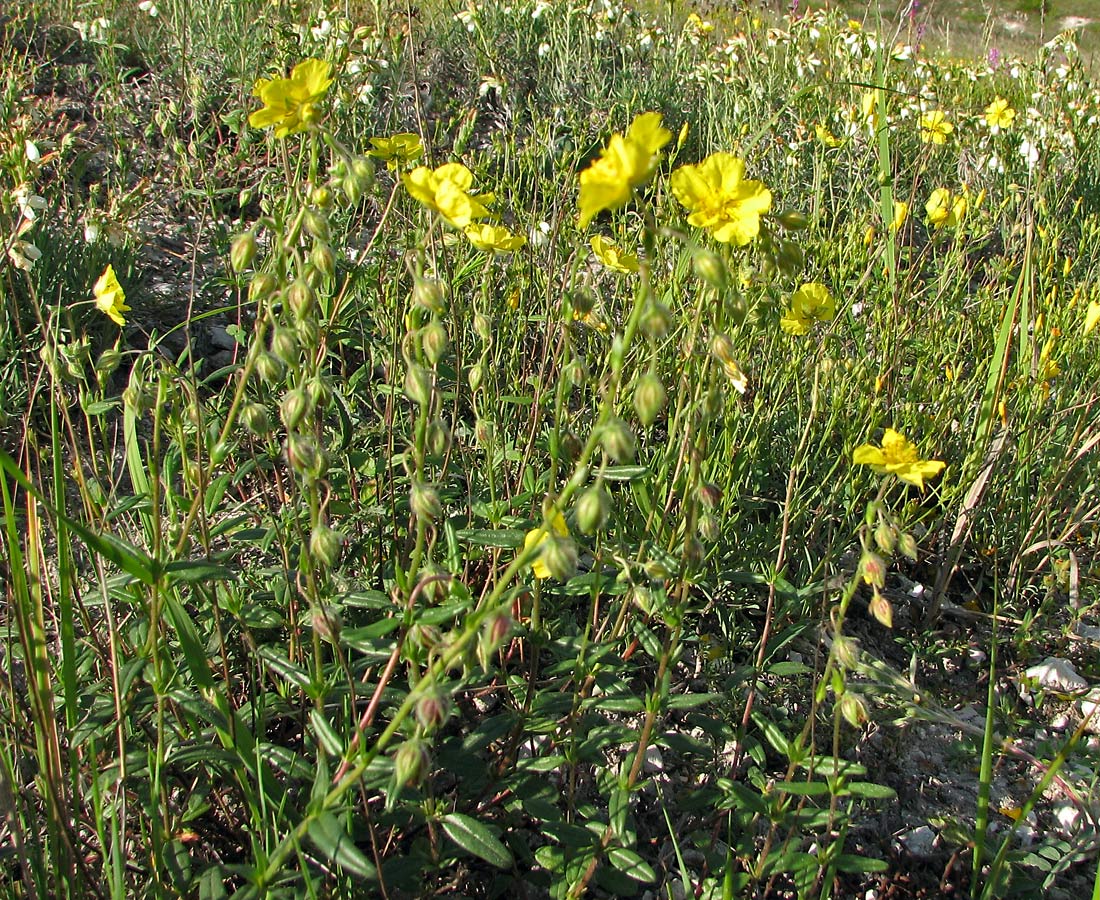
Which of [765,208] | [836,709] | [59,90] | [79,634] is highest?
[765,208]

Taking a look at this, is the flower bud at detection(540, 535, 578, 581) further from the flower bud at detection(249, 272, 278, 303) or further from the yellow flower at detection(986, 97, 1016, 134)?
the yellow flower at detection(986, 97, 1016, 134)

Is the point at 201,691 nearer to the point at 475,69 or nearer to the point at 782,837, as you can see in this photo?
the point at 782,837

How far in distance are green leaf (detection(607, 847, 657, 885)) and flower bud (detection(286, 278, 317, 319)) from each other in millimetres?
921

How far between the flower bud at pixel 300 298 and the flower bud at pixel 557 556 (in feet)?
1.53

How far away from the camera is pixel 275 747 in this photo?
138cm

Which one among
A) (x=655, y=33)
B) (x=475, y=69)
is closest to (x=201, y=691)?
(x=475, y=69)

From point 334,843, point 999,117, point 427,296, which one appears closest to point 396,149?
point 427,296

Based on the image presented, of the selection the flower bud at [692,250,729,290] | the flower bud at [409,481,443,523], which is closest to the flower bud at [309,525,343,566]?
the flower bud at [409,481,443,523]

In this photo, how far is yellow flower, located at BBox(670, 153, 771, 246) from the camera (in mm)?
1329

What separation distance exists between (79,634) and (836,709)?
1.36 m

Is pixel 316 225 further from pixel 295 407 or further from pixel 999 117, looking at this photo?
pixel 999 117

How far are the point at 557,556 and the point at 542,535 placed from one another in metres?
0.12

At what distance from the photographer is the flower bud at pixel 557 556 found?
94 cm

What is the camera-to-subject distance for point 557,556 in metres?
0.94
